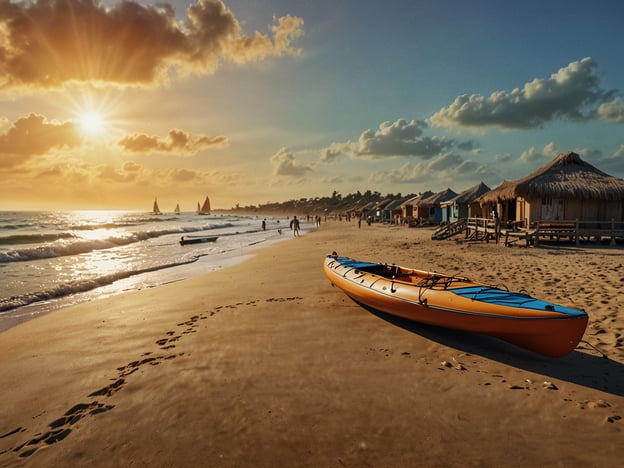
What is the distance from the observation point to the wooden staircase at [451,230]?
2283 centimetres

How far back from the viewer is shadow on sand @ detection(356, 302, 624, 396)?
4.49m

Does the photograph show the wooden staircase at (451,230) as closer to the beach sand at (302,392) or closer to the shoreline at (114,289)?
the shoreline at (114,289)

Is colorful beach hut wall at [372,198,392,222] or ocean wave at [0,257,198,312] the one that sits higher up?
colorful beach hut wall at [372,198,392,222]

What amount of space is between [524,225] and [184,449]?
69.9 ft

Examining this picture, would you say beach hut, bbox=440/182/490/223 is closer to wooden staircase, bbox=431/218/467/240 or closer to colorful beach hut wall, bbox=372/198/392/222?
wooden staircase, bbox=431/218/467/240

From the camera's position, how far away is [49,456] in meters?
3.40

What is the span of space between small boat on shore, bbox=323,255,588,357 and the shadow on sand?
25 centimetres

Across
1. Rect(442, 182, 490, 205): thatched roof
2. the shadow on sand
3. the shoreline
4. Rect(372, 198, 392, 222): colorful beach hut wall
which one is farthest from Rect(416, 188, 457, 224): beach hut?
the shadow on sand

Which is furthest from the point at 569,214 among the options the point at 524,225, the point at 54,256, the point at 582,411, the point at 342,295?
the point at 54,256

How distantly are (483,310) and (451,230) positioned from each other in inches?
770

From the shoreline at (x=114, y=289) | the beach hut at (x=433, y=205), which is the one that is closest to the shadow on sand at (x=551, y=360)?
the shoreline at (x=114, y=289)

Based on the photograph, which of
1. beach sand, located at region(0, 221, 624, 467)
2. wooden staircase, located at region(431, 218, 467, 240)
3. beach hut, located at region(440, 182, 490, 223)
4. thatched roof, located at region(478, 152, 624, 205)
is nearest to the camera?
beach sand, located at region(0, 221, 624, 467)

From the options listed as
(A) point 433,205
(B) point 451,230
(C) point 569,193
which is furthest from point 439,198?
(C) point 569,193

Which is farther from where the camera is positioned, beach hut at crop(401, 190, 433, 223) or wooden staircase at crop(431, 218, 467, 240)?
beach hut at crop(401, 190, 433, 223)
